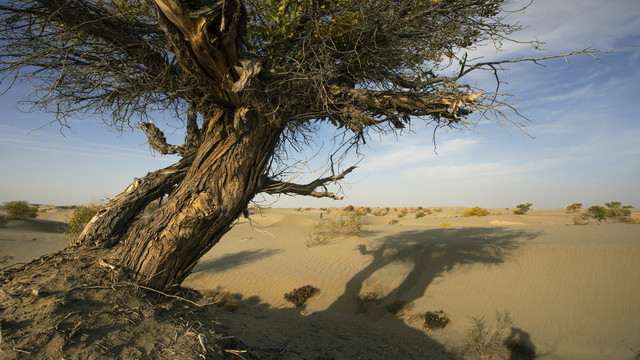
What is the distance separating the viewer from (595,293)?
25.0 ft

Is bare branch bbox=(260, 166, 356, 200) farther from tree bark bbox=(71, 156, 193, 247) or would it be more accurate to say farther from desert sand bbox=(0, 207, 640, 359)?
tree bark bbox=(71, 156, 193, 247)

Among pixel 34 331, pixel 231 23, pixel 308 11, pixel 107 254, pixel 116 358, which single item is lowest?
pixel 116 358

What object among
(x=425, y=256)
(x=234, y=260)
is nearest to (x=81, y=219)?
(x=234, y=260)

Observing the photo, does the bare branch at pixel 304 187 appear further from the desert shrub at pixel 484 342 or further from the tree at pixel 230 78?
the desert shrub at pixel 484 342

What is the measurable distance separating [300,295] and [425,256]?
4884 mm

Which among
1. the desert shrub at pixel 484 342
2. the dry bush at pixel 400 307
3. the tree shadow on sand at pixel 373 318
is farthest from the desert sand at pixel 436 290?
the desert shrub at pixel 484 342

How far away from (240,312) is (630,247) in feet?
38.8

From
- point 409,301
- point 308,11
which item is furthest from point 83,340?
point 409,301

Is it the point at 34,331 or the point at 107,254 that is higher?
the point at 107,254

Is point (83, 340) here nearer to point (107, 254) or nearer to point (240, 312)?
point (107, 254)

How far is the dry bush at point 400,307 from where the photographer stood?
7.95 metres

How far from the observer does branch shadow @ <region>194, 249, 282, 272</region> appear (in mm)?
12562

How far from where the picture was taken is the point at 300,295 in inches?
364

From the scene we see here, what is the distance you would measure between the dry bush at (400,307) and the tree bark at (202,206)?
6304 millimetres
